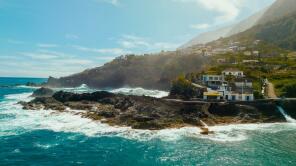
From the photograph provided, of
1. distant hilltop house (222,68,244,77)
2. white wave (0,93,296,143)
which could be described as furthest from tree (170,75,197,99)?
white wave (0,93,296,143)

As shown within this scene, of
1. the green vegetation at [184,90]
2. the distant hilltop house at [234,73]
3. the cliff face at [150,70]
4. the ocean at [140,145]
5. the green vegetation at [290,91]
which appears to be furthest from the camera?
the cliff face at [150,70]

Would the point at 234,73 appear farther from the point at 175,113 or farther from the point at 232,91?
the point at 175,113

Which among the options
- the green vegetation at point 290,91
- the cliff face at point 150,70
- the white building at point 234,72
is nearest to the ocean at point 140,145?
the green vegetation at point 290,91

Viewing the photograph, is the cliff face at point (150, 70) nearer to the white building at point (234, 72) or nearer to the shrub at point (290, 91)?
the white building at point (234, 72)

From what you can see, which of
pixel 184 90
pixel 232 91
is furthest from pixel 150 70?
pixel 232 91

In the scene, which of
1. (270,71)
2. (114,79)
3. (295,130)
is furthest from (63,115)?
(114,79)

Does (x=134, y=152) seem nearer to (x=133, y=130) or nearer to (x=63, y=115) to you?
(x=133, y=130)

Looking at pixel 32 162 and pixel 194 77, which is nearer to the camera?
pixel 32 162
